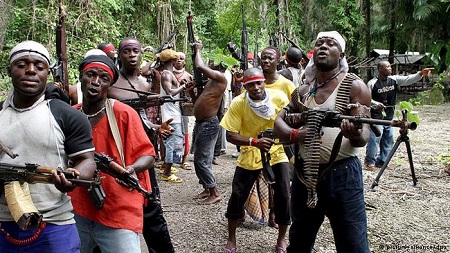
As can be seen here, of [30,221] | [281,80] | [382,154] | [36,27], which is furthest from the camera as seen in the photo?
[36,27]

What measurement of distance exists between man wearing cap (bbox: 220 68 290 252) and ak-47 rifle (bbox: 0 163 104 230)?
8.59 feet

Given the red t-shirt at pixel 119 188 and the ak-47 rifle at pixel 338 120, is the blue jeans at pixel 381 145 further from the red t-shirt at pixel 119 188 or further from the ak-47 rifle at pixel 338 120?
the red t-shirt at pixel 119 188

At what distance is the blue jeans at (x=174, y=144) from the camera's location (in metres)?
7.88

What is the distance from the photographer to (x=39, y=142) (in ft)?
8.53

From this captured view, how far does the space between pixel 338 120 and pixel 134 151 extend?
1410mm

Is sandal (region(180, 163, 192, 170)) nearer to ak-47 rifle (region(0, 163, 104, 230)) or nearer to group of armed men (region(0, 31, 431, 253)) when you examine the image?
group of armed men (region(0, 31, 431, 253))

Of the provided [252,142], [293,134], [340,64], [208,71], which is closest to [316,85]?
[340,64]

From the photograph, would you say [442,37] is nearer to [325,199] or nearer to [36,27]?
[36,27]

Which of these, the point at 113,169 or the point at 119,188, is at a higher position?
the point at 113,169

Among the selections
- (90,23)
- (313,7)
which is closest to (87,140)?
(90,23)

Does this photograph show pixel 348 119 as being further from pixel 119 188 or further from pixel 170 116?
pixel 170 116

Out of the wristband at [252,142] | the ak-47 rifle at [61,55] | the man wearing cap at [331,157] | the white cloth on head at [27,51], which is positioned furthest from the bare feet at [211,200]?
the white cloth on head at [27,51]

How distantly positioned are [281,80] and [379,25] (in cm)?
2262

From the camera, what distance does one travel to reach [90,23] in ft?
36.4
